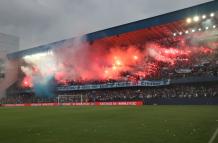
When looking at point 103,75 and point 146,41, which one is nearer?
point 146,41

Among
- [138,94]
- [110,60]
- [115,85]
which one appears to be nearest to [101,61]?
[110,60]

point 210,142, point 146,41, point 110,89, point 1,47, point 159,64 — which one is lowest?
point 210,142

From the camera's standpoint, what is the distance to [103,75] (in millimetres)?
63906

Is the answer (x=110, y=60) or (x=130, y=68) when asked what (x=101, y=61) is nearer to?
(x=110, y=60)

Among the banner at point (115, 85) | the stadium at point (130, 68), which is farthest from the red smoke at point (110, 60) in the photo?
the banner at point (115, 85)

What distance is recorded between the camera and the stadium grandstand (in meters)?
48.1

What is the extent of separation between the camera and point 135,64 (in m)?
61.1

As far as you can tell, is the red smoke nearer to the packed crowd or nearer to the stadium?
the stadium

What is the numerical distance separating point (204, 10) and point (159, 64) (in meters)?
14.2

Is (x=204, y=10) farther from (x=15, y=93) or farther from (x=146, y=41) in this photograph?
(x=15, y=93)

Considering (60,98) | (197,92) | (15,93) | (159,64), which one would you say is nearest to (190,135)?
(197,92)

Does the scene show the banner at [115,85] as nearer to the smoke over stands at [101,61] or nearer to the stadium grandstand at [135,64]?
the stadium grandstand at [135,64]

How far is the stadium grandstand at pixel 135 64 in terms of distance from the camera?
48.1 metres

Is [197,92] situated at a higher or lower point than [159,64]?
lower
